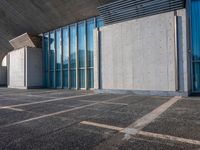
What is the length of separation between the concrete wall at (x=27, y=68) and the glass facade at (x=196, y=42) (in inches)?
800

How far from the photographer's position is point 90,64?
20.5m

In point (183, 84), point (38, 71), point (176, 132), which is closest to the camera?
point (176, 132)

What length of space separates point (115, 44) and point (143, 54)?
2769mm

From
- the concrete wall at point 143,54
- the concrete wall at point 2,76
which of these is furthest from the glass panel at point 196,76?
the concrete wall at point 2,76

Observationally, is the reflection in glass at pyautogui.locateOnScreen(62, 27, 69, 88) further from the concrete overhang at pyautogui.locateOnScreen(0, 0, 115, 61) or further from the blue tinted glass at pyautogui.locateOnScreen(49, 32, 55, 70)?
the blue tinted glass at pyautogui.locateOnScreen(49, 32, 55, 70)

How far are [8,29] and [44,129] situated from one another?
27.5 meters

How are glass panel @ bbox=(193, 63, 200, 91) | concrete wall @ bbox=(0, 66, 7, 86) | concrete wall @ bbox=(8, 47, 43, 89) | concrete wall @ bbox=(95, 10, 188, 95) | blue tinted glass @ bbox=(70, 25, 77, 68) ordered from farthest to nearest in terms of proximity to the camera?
concrete wall @ bbox=(0, 66, 7, 86) < concrete wall @ bbox=(8, 47, 43, 89) < blue tinted glass @ bbox=(70, 25, 77, 68) < glass panel @ bbox=(193, 63, 200, 91) < concrete wall @ bbox=(95, 10, 188, 95)

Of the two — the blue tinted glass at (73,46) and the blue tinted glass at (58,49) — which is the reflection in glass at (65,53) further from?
the blue tinted glass at (58,49)

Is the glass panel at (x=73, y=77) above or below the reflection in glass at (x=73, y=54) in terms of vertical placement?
below

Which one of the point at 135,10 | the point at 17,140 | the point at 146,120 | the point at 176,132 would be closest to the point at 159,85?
the point at 135,10

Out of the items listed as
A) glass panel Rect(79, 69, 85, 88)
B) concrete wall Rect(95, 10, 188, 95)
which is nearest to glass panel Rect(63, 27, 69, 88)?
glass panel Rect(79, 69, 85, 88)

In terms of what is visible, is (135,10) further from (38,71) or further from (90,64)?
(38,71)

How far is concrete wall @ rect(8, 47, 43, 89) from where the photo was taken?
2430cm

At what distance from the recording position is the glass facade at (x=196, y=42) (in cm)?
1431
